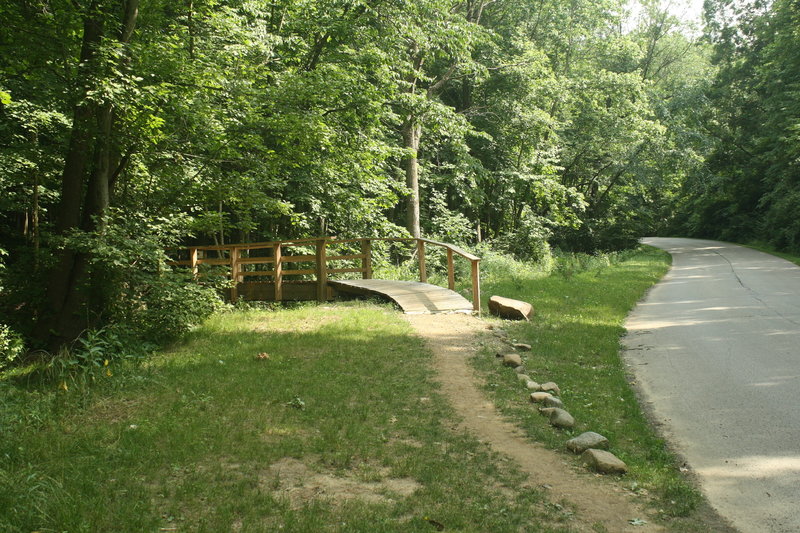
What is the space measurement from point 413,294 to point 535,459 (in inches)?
298

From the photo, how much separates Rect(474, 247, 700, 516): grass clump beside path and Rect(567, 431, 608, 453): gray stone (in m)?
0.10

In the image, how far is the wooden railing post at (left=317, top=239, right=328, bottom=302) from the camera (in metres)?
13.4

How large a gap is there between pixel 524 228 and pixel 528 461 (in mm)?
21546

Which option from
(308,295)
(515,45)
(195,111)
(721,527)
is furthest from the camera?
(515,45)

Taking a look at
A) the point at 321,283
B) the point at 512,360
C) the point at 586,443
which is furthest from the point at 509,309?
the point at 586,443

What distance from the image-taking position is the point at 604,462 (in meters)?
4.60

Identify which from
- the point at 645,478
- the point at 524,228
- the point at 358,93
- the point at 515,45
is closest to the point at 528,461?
the point at 645,478

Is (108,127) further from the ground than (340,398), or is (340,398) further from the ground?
(108,127)

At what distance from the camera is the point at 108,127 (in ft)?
29.4

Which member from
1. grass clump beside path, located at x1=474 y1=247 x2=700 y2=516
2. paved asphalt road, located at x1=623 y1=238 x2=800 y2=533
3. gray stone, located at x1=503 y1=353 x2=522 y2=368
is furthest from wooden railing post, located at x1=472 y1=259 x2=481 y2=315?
gray stone, located at x1=503 y1=353 x2=522 y2=368

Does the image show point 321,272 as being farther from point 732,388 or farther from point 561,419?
point 732,388

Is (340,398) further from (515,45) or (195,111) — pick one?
(515,45)

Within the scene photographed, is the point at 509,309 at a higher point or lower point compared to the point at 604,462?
higher

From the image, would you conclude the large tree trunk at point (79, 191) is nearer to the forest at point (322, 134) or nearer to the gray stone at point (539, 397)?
the forest at point (322, 134)
